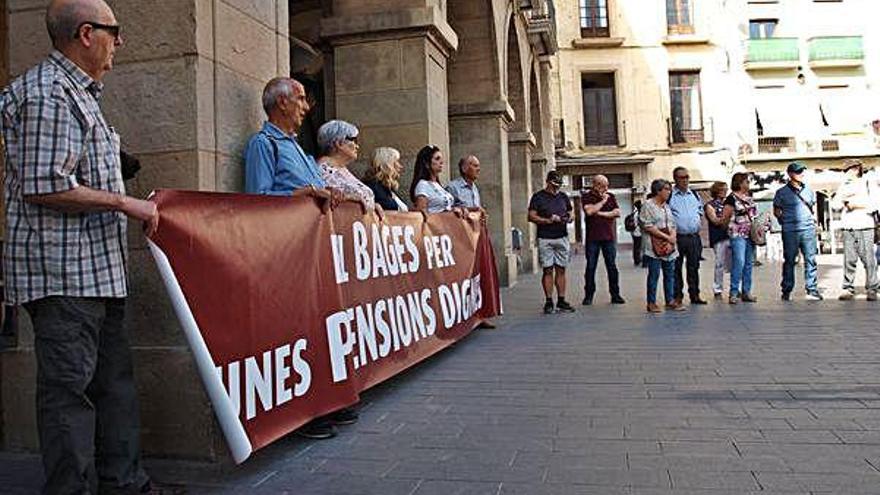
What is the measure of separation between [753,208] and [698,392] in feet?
18.9

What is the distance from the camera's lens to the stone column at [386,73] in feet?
28.6

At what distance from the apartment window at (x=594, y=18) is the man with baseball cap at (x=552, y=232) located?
27.9 metres

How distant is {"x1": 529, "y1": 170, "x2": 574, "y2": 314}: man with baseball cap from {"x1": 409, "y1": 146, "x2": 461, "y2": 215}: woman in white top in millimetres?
2062

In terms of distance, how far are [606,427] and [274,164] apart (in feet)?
7.50

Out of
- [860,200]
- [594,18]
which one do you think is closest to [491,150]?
[860,200]

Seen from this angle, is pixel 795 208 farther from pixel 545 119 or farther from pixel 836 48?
pixel 836 48

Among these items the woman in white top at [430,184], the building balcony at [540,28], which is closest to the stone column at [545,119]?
the building balcony at [540,28]

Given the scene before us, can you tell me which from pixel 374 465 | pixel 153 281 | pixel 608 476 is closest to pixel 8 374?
pixel 153 281

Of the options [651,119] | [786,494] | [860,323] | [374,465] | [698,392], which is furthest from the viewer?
[651,119]

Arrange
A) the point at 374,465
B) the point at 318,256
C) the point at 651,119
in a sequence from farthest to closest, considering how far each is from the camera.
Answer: the point at 651,119 → the point at 318,256 → the point at 374,465

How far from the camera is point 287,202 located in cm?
376

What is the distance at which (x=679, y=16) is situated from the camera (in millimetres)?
34656

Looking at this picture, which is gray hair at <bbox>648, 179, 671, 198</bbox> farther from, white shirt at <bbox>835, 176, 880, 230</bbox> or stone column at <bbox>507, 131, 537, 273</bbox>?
stone column at <bbox>507, 131, 537, 273</bbox>

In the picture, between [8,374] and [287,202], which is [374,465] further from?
[8,374]
